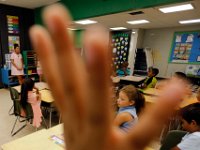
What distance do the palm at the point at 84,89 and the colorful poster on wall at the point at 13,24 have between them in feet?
20.2

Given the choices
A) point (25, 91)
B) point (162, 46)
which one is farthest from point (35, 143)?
point (162, 46)

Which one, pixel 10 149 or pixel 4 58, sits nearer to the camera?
pixel 10 149

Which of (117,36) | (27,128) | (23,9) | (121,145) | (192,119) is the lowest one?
(27,128)

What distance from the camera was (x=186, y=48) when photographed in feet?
20.3

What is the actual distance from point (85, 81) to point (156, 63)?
7456 millimetres

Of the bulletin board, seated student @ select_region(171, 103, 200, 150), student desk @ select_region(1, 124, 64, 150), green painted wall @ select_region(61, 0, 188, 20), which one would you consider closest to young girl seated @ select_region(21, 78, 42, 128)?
student desk @ select_region(1, 124, 64, 150)

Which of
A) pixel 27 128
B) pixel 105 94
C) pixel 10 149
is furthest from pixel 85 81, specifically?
pixel 27 128

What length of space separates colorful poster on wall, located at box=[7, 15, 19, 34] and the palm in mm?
6171

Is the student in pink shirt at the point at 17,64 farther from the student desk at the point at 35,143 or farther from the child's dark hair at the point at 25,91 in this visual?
the student desk at the point at 35,143

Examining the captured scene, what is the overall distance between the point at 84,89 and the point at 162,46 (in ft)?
24.2

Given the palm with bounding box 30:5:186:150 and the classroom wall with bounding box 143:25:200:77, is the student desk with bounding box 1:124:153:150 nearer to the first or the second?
the palm with bounding box 30:5:186:150

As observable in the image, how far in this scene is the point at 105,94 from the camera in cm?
15

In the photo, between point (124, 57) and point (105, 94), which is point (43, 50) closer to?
point (105, 94)

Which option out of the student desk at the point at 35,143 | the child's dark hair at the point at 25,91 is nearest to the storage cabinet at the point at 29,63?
the child's dark hair at the point at 25,91
